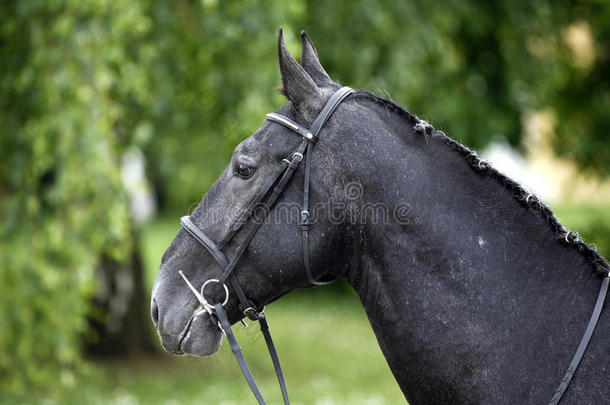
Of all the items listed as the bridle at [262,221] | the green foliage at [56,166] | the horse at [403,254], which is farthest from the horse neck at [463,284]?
the green foliage at [56,166]

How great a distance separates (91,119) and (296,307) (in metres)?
10.5

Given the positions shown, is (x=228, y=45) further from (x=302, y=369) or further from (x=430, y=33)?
(x=302, y=369)

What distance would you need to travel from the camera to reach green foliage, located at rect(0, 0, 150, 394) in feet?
18.2

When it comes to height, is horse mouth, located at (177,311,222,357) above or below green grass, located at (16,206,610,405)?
below

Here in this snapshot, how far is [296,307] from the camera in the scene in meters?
15.4

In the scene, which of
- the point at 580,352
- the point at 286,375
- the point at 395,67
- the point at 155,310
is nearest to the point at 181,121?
the point at 395,67

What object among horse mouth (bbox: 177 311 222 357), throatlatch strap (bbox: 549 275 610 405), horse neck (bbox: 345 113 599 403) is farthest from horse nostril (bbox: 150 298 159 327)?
throatlatch strap (bbox: 549 275 610 405)

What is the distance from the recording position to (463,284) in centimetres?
232

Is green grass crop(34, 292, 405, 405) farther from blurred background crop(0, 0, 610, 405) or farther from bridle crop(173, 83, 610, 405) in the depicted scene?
bridle crop(173, 83, 610, 405)

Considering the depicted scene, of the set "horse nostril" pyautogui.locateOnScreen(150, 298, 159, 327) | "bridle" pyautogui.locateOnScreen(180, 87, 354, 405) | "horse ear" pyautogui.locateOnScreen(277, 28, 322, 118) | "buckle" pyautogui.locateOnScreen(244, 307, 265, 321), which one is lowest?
"horse nostril" pyautogui.locateOnScreen(150, 298, 159, 327)

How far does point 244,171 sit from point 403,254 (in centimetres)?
64

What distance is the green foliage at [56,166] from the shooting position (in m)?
5.55

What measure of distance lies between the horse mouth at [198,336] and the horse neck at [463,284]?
0.58 meters

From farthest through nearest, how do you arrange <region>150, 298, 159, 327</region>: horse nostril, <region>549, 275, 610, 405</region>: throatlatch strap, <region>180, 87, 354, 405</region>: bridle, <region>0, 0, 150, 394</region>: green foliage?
<region>0, 0, 150, 394</region>: green foliage < <region>150, 298, 159, 327</region>: horse nostril < <region>180, 87, 354, 405</region>: bridle < <region>549, 275, 610, 405</region>: throatlatch strap
